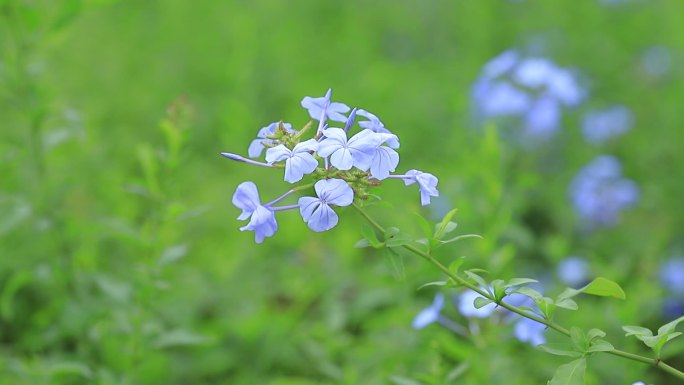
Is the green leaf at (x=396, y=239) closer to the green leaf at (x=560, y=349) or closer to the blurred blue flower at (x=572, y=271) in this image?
the green leaf at (x=560, y=349)

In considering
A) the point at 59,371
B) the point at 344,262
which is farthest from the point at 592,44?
the point at 59,371

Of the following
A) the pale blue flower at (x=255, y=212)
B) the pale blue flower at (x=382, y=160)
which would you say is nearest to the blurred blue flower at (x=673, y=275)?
the pale blue flower at (x=382, y=160)

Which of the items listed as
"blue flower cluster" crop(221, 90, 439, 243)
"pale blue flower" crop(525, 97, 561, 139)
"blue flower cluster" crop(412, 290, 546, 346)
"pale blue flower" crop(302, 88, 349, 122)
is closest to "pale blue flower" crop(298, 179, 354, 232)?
"blue flower cluster" crop(221, 90, 439, 243)

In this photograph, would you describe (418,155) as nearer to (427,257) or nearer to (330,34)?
(330,34)

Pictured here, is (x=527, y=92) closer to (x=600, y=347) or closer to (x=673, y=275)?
(x=673, y=275)

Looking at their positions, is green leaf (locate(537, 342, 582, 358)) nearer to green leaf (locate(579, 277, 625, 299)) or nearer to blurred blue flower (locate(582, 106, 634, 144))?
green leaf (locate(579, 277, 625, 299))

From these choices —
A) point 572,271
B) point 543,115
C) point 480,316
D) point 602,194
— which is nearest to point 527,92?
point 543,115

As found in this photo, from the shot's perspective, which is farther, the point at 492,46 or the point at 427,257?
the point at 492,46
